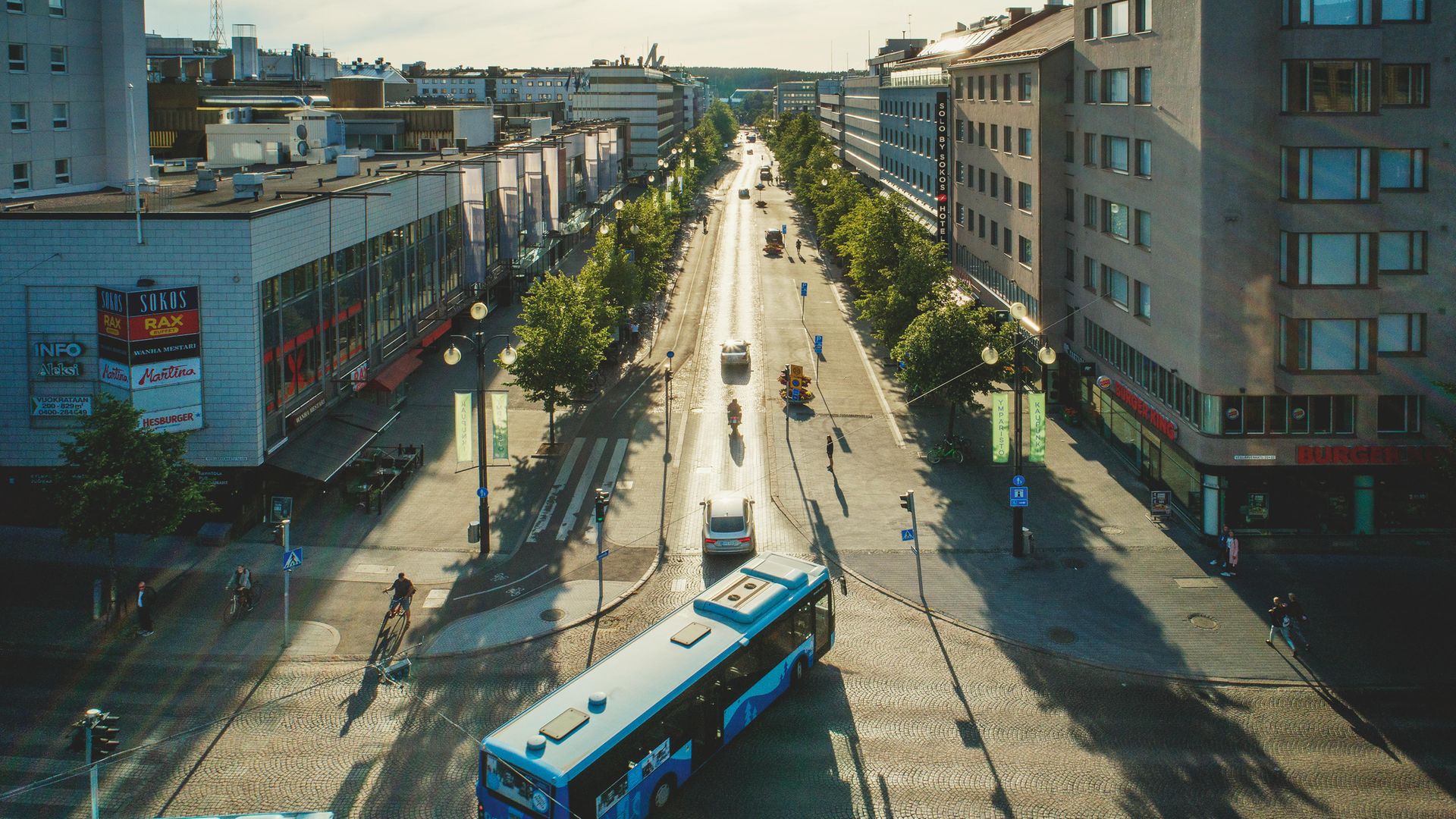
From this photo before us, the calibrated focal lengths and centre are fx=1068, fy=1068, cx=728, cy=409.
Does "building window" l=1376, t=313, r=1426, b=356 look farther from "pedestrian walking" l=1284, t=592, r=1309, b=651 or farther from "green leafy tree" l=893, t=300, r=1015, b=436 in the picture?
"green leafy tree" l=893, t=300, r=1015, b=436

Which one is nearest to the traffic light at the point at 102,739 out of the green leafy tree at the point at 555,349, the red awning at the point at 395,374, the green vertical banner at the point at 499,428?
the green vertical banner at the point at 499,428

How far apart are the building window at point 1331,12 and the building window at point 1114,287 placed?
11.6 meters

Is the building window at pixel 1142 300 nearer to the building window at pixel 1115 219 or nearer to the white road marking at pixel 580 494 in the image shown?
the building window at pixel 1115 219

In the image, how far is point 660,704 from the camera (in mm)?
19781

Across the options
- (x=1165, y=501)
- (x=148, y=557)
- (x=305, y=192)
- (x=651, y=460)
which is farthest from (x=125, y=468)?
(x=1165, y=501)

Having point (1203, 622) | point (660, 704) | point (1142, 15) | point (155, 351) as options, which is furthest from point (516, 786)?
point (1142, 15)

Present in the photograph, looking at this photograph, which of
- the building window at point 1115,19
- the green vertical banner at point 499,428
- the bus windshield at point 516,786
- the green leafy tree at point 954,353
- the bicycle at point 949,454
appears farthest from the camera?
the green leafy tree at point 954,353

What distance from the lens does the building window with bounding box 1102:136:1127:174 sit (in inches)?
1676

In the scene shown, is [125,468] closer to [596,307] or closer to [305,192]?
[305,192]

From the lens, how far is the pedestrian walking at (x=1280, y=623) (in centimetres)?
2795

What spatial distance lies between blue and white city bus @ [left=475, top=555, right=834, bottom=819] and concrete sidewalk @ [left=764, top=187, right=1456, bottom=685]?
778cm

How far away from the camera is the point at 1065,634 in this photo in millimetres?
28766

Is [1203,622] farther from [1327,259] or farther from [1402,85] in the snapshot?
[1402,85]

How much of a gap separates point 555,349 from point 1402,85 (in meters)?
31.7
